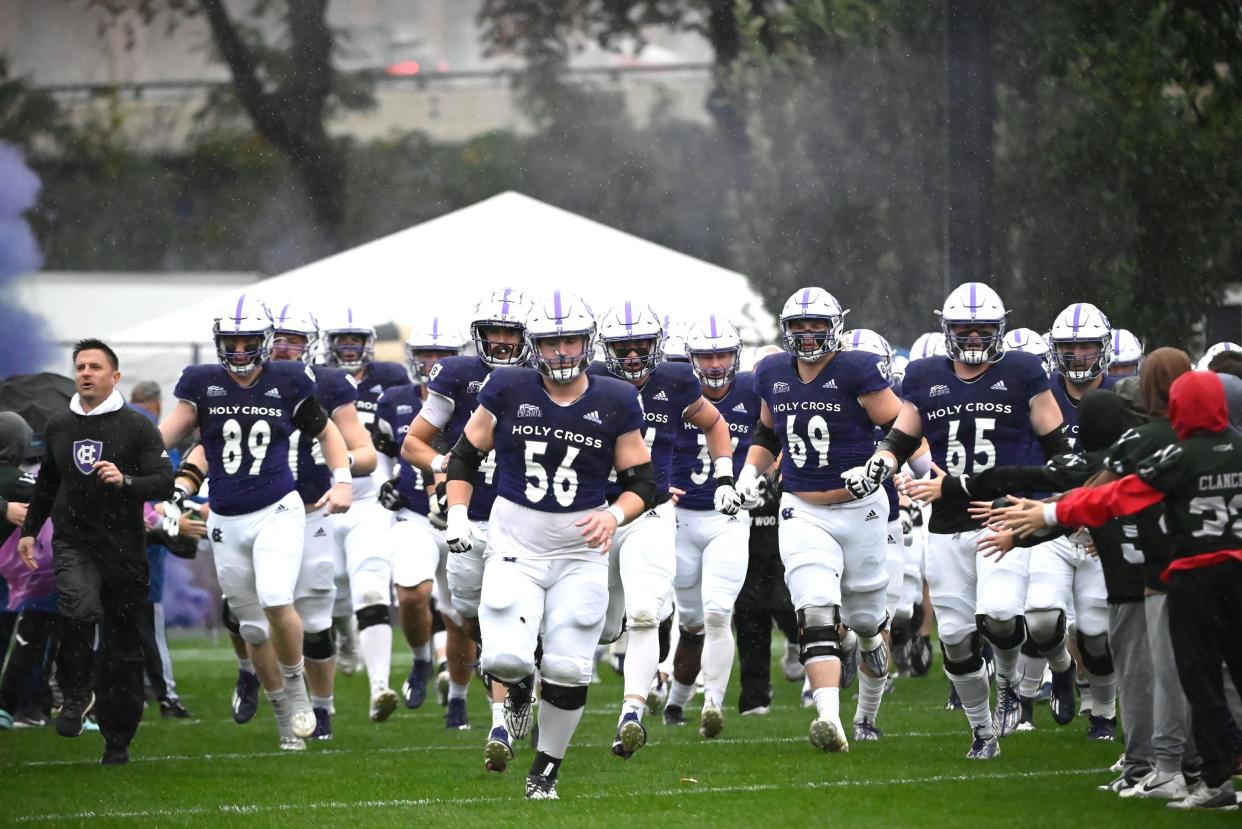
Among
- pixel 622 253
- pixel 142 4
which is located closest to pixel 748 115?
pixel 622 253

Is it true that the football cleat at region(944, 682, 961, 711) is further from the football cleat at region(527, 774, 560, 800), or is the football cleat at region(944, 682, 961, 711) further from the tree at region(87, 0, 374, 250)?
the tree at region(87, 0, 374, 250)

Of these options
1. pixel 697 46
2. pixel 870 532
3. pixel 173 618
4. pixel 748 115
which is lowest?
pixel 173 618

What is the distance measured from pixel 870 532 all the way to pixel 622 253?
29.7 ft

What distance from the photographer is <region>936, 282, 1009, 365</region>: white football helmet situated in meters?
9.27

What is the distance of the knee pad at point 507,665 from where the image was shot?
26.0 feet

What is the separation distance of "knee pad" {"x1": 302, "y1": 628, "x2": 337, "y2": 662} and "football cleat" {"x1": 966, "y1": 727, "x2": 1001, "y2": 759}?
3.46 meters

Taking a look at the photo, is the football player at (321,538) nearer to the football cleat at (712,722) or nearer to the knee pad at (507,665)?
the football cleat at (712,722)

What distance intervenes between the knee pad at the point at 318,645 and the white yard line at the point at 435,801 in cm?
249

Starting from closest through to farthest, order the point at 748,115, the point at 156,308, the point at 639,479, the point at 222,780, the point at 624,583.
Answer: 1. the point at 639,479
2. the point at 222,780
3. the point at 624,583
4. the point at 748,115
5. the point at 156,308

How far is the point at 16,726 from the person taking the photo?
11.5 meters

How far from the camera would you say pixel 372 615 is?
465 inches

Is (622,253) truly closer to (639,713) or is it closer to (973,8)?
(973,8)

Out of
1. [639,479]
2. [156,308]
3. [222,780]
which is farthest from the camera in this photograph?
[156,308]

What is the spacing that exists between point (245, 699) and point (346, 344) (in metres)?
2.36
